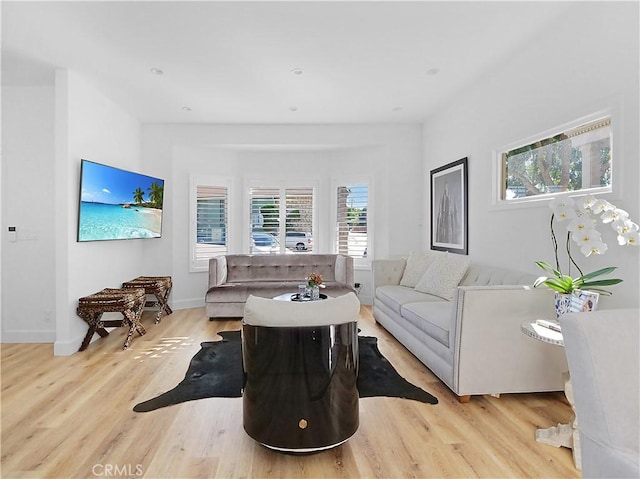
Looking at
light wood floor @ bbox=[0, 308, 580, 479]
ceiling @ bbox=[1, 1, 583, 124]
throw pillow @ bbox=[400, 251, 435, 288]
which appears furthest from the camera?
throw pillow @ bbox=[400, 251, 435, 288]

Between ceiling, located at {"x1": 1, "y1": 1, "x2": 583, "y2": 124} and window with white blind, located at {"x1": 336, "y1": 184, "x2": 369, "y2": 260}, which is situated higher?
ceiling, located at {"x1": 1, "y1": 1, "x2": 583, "y2": 124}

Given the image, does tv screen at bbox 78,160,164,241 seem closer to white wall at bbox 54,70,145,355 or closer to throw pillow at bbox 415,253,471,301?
white wall at bbox 54,70,145,355

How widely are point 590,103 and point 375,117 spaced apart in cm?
297

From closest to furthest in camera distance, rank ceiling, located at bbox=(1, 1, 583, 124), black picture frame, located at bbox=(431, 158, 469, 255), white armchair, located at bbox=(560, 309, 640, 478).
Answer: white armchair, located at bbox=(560, 309, 640, 478) < ceiling, located at bbox=(1, 1, 583, 124) < black picture frame, located at bbox=(431, 158, 469, 255)

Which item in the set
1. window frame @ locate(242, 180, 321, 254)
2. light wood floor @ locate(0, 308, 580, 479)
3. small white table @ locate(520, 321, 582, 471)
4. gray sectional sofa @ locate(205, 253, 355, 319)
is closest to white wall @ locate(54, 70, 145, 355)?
light wood floor @ locate(0, 308, 580, 479)

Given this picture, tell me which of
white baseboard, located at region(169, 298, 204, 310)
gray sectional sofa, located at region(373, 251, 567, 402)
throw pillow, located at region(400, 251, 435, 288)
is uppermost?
throw pillow, located at region(400, 251, 435, 288)

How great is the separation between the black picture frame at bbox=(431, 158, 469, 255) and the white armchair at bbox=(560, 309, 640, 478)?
3.22 metres

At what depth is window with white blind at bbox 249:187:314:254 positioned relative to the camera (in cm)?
611

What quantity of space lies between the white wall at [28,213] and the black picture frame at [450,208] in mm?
4602

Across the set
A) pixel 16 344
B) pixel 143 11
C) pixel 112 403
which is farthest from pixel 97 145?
pixel 112 403

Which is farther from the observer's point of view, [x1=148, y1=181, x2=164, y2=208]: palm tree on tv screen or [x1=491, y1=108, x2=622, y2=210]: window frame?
[x1=148, y1=181, x2=164, y2=208]: palm tree on tv screen

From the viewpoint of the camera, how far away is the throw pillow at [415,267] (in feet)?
14.4

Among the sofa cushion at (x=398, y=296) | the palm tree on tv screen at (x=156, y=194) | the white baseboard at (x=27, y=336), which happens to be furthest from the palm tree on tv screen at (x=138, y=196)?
the sofa cushion at (x=398, y=296)

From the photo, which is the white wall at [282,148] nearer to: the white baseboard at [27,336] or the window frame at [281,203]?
the window frame at [281,203]
